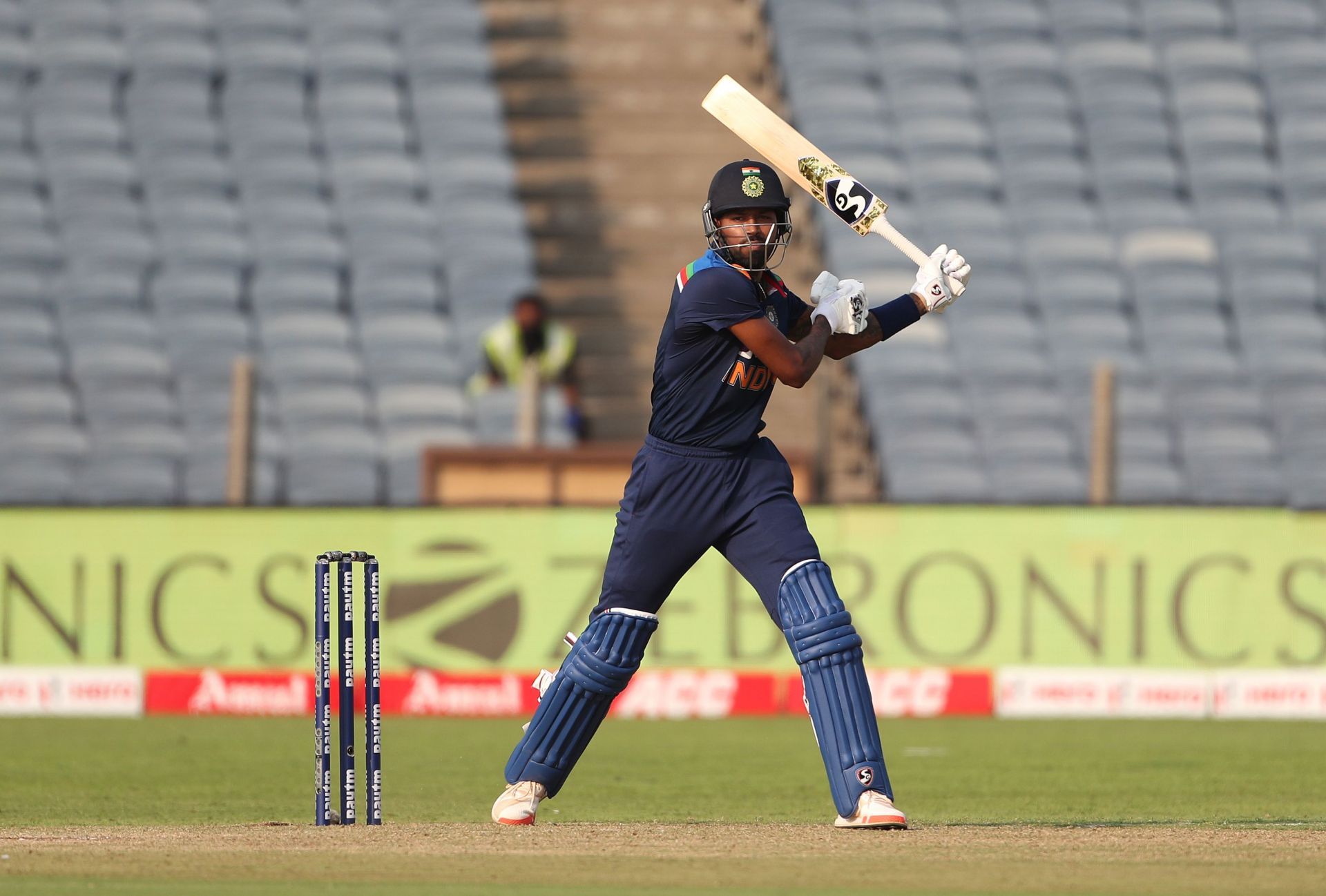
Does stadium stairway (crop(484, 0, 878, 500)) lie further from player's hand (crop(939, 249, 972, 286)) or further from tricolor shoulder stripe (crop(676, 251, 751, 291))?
tricolor shoulder stripe (crop(676, 251, 751, 291))

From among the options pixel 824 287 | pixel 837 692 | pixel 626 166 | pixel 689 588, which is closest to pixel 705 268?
pixel 824 287

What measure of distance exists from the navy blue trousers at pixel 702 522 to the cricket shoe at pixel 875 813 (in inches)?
23.7

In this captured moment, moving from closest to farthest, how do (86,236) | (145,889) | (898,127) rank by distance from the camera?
(145,889)
(86,236)
(898,127)

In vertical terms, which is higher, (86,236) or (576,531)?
(86,236)

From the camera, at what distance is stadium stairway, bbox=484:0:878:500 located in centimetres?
1575

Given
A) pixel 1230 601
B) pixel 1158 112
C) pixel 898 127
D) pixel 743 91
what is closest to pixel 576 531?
pixel 1230 601

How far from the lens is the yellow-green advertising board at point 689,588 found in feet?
39.2

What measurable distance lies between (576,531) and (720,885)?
7.14 meters

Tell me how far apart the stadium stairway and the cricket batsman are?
8.60 meters

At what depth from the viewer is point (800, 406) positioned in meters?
15.8

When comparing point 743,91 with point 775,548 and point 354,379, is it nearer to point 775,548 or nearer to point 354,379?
point 775,548

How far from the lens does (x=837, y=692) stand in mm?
6047

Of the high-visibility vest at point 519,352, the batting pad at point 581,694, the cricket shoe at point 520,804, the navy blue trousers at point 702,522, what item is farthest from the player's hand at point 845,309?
the high-visibility vest at point 519,352

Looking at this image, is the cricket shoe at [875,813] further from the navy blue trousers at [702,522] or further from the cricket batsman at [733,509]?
the navy blue trousers at [702,522]
